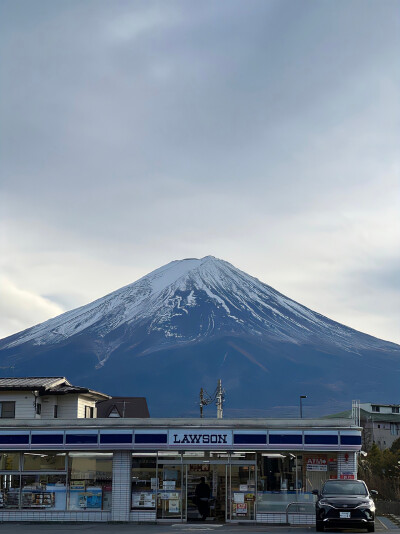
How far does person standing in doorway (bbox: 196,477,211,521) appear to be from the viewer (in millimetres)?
31484

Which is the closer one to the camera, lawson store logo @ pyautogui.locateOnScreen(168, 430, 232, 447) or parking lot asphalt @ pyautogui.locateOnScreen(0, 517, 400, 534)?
parking lot asphalt @ pyautogui.locateOnScreen(0, 517, 400, 534)

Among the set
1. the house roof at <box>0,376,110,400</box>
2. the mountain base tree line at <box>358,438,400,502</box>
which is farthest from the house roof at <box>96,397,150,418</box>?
the house roof at <box>0,376,110,400</box>

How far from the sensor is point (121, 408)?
6812 centimetres

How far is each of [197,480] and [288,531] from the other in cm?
552

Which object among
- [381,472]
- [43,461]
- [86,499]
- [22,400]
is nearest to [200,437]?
[86,499]

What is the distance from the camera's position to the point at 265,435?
3147cm

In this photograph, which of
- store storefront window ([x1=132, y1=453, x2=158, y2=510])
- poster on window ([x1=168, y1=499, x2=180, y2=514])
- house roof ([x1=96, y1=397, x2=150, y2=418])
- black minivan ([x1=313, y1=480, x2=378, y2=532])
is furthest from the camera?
house roof ([x1=96, y1=397, x2=150, y2=418])

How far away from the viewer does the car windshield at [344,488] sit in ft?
86.1

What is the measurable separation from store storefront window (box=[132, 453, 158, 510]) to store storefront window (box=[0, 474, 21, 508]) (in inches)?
175

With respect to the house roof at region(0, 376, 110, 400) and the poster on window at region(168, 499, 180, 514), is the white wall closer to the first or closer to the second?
the house roof at region(0, 376, 110, 400)

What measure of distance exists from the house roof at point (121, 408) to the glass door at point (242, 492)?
33664 mm

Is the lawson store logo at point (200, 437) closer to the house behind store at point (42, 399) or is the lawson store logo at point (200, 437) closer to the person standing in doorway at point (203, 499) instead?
the person standing in doorway at point (203, 499)

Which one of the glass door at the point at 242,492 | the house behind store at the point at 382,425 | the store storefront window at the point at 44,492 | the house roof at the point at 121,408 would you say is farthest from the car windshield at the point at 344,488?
the house behind store at the point at 382,425

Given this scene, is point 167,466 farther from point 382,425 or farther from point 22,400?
point 382,425
